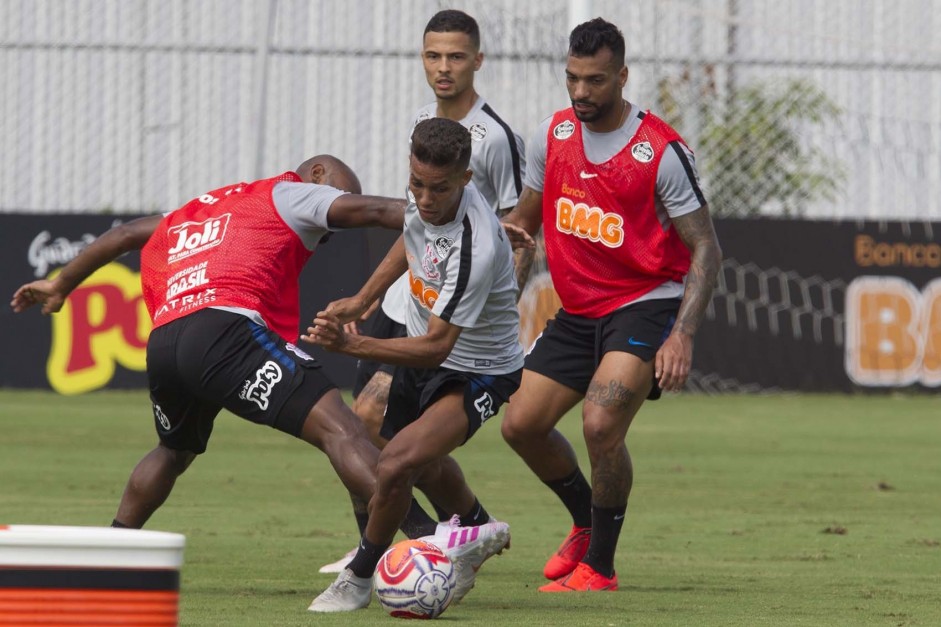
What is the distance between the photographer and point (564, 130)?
7.88 metres

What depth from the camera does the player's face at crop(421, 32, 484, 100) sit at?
820cm

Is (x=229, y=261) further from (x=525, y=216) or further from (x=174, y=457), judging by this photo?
(x=525, y=216)

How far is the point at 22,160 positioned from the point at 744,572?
567 inches

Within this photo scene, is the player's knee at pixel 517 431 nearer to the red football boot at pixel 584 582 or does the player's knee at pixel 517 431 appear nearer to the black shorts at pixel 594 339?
the black shorts at pixel 594 339

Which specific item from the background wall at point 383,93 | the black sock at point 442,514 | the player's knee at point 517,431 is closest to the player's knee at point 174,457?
the black sock at point 442,514

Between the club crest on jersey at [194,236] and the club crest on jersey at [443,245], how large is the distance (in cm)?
85

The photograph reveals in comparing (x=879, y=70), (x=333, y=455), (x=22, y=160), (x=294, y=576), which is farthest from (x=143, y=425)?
(x=879, y=70)

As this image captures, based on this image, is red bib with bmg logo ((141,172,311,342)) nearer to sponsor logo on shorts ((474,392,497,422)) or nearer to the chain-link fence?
sponsor logo on shorts ((474,392,497,422))

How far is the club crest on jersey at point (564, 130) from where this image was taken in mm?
7848

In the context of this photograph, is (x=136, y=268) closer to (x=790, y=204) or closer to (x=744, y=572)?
(x=790, y=204)

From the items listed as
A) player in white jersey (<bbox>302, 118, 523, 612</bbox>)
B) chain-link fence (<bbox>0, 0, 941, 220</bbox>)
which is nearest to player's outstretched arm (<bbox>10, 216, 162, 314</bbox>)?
player in white jersey (<bbox>302, 118, 523, 612</bbox>)

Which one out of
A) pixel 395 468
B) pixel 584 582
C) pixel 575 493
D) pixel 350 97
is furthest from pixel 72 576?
pixel 350 97

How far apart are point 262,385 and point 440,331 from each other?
2.29ft

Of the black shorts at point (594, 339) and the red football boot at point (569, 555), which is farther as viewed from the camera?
the red football boot at point (569, 555)
